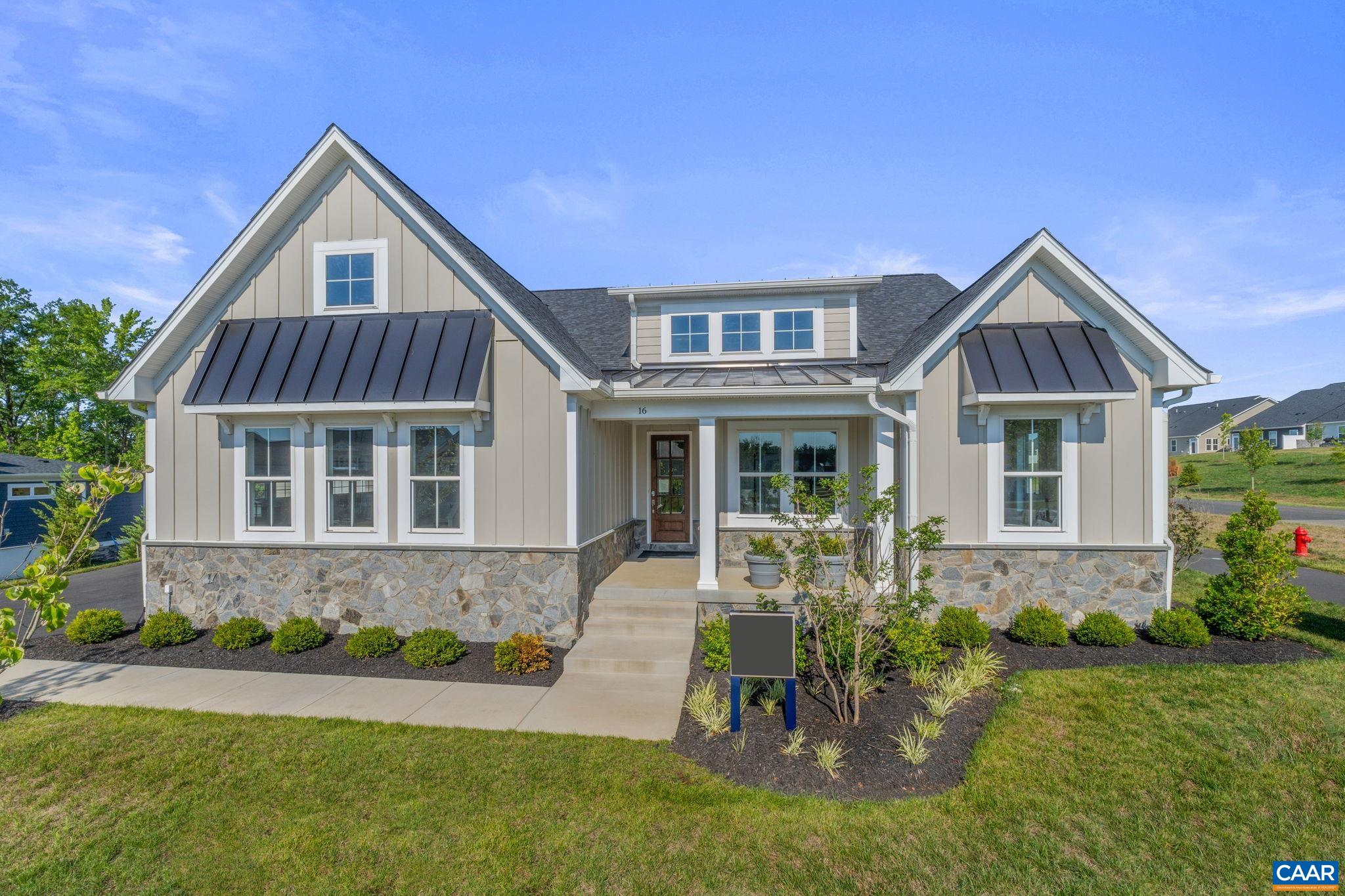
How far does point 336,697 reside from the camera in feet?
22.9

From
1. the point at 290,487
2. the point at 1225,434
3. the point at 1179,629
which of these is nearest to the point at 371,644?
the point at 290,487

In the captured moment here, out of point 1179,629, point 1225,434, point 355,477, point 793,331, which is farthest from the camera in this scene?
point 1225,434

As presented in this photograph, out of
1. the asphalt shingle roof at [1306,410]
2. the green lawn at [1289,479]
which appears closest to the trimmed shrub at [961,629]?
the green lawn at [1289,479]

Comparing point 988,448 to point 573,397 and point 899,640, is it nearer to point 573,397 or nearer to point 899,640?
point 899,640

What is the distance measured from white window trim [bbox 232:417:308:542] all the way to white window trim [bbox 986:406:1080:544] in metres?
10.6

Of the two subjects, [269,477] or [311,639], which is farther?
[269,477]

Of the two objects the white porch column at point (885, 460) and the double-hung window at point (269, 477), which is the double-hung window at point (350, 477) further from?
the white porch column at point (885, 460)

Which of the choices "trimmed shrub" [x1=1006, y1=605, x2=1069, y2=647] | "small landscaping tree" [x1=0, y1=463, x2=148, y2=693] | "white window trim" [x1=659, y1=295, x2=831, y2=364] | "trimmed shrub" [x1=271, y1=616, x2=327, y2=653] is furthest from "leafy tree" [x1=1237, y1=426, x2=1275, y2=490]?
"small landscaping tree" [x1=0, y1=463, x2=148, y2=693]

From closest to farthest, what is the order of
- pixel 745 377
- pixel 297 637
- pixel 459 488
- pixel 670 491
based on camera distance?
pixel 297 637, pixel 459 488, pixel 745 377, pixel 670 491

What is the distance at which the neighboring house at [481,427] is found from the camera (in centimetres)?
841

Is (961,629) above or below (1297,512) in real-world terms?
above

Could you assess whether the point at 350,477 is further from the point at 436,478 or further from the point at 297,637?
the point at 297,637

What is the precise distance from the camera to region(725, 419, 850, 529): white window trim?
1033 centimetres

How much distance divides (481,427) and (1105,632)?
368 inches
